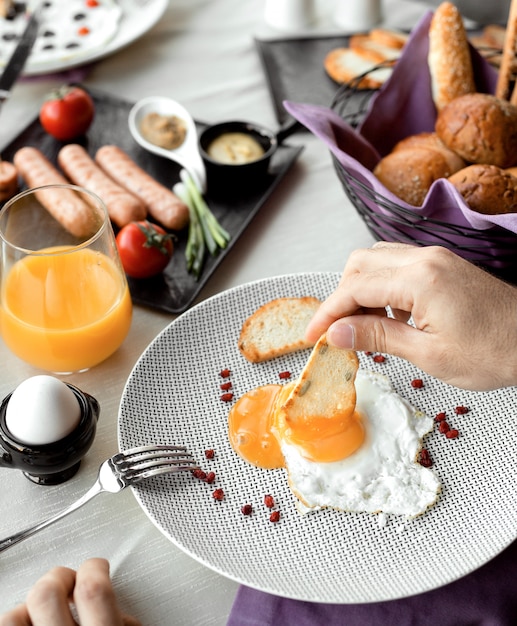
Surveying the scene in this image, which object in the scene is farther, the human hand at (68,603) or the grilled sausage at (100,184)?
the grilled sausage at (100,184)

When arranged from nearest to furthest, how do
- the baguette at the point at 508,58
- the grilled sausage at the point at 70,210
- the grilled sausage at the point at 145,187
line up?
the grilled sausage at the point at 70,210 < the baguette at the point at 508,58 < the grilled sausage at the point at 145,187

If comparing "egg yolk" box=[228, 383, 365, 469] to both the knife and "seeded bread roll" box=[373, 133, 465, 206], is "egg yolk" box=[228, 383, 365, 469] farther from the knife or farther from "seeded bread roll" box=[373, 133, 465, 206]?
the knife

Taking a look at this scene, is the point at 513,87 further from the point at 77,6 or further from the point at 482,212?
the point at 77,6

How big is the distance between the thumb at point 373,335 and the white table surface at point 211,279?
1.86 feet

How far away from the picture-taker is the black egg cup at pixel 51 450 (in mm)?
1580

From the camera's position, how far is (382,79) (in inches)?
118

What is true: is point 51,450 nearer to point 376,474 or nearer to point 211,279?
point 376,474

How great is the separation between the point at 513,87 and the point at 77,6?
6.53ft

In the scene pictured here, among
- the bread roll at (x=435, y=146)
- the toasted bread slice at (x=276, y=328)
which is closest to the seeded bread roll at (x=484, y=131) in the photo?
the bread roll at (x=435, y=146)

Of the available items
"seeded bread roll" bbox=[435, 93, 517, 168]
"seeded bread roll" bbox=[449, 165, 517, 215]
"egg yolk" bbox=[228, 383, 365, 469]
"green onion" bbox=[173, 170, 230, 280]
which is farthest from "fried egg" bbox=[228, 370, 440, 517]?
"seeded bread roll" bbox=[435, 93, 517, 168]

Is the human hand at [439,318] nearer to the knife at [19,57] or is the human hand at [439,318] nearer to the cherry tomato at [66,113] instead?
the cherry tomato at [66,113]

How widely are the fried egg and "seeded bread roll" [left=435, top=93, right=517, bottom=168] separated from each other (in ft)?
2.50

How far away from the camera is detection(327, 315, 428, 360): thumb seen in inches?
62.1

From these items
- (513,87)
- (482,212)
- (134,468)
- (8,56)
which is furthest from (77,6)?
(134,468)
